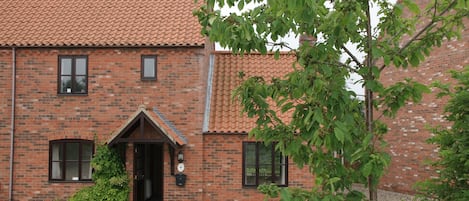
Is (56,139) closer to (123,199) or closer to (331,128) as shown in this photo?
(123,199)

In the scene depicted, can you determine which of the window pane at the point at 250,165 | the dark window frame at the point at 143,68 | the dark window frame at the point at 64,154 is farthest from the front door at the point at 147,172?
the window pane at the point at 250,165

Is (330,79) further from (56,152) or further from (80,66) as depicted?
(56,152)

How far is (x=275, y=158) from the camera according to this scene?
1173 centimetres

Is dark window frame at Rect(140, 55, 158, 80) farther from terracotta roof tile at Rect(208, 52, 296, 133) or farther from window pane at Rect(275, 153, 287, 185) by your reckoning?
window pane at Rect(275, 153, 287, 185)

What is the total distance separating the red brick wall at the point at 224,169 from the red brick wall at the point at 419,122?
576 cm

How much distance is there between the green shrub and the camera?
10.8 m

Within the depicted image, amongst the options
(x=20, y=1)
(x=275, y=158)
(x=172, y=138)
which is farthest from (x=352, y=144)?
(x=20, y=1)

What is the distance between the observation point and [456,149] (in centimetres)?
565

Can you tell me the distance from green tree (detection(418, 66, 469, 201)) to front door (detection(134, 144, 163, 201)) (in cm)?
834

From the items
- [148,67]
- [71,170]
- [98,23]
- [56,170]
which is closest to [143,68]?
[148,67]

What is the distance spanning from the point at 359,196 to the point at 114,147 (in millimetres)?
9107

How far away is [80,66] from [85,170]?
3.20 metres

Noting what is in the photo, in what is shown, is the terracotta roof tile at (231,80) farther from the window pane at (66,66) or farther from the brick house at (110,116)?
the window pane at (66,66)

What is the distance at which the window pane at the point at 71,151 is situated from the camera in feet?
38.4
